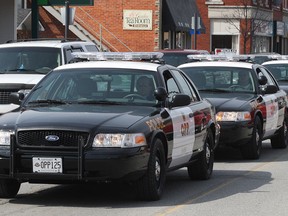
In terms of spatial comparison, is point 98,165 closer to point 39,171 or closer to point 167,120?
point 39,171

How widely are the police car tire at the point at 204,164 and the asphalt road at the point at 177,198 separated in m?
0.13

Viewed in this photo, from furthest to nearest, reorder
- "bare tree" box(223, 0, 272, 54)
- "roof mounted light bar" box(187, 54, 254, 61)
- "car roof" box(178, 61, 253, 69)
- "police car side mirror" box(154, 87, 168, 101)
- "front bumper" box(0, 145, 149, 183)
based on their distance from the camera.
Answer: "bare tree" box(223, 0, 272, 54), "roof mounted light bar" box(187, 54, 254, 61), "car roof" box(178, 61, 253, 69), "police car side mirror" box(154, 87, 168, 101), "front bumper" box(0, 145, 149, 183)

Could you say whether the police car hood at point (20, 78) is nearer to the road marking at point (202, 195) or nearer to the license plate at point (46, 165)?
the road marking at point (202, 195)

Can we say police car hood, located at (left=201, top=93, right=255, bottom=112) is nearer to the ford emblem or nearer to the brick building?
the ford emblem

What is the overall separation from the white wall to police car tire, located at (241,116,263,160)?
1387 centimetres

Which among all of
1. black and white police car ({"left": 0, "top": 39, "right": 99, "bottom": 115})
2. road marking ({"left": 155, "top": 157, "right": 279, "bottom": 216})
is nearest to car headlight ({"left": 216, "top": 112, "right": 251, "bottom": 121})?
road marking ({"left": 155, "top": 157, "right": 279, "bottom": 216})

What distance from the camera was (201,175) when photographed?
12406 mm

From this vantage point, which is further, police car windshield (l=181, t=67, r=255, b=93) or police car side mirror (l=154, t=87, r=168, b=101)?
police car windshield (l=181, t=67, r=255, b=93)

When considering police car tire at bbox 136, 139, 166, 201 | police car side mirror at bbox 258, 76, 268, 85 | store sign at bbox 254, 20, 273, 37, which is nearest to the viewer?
police car tire at bbox 136, 139, 166, 201

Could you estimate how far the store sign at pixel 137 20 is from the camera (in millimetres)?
43094

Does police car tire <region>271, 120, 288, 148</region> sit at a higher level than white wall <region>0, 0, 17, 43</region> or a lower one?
lower

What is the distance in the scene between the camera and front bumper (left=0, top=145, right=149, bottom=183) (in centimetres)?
940

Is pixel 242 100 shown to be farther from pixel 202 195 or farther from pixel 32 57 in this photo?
pixel 202 195


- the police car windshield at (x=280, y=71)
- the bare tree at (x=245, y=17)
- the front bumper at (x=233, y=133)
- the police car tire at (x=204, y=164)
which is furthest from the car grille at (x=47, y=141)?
the bare tree at (x=245, y=17)
